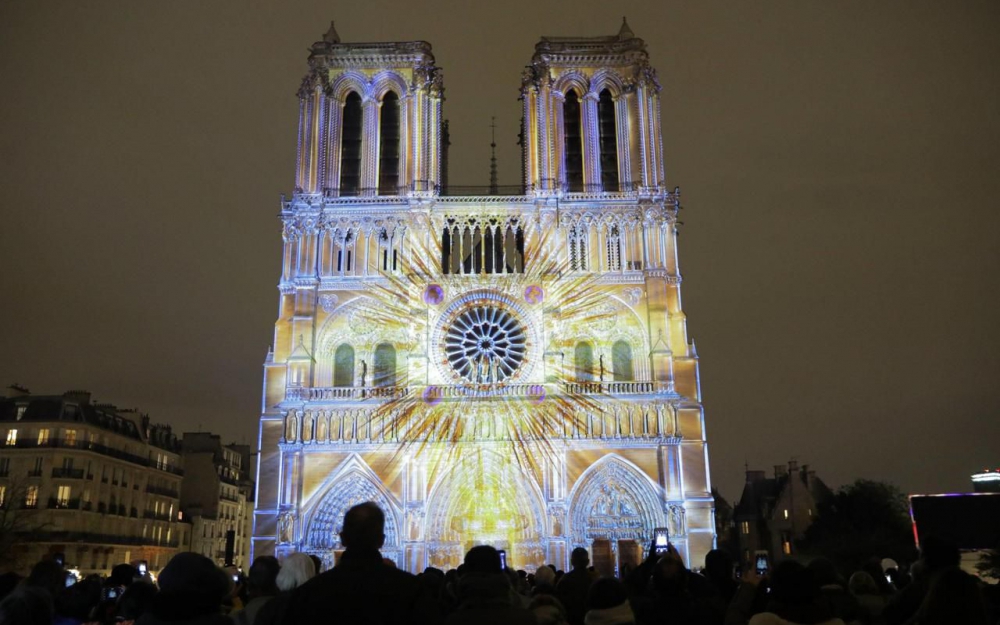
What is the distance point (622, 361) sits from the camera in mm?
34031

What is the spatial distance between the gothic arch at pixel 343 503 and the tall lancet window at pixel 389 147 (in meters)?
10.5

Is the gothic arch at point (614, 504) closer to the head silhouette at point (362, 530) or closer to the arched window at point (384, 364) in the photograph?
the arched window at point (384, 364)

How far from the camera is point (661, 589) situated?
22.7 feet

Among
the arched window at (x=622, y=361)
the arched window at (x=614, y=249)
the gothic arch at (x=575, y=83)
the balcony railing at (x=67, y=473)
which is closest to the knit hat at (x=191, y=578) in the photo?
the arched window at (x=622, y=361)

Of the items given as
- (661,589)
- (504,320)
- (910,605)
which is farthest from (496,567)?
(504,320)

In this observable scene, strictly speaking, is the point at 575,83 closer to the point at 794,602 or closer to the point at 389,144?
the point at 389,144

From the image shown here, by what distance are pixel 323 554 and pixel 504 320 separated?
10.1 metres

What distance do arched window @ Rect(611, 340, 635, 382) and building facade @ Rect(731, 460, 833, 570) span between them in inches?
645

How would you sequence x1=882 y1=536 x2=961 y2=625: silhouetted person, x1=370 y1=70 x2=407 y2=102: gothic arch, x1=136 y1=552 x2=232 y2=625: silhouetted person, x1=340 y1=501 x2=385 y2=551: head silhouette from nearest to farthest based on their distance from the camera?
x1=136 y1=552 x2=232 y2=625: silhouetted person < x1=340 y1=501 x2=385 y2=551: head silhouette < x1=882 y1=536 x2=961 y2=625: silhouetted person < x1=370 y1=70 x2=407 y2=102: gothic arch

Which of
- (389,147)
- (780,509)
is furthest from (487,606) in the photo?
(780,509)

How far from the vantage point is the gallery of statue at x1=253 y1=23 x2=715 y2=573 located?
3159 centimetres

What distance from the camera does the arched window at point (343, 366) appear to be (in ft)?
111

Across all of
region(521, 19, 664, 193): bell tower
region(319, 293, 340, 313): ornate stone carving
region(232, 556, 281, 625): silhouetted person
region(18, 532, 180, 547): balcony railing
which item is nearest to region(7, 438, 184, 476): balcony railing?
region(18, 532, 180, 547): balcony railing

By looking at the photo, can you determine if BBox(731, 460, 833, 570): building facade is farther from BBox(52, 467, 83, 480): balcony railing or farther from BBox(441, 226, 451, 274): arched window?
BBox(52, 467, 83, 480): balcony railing
